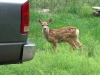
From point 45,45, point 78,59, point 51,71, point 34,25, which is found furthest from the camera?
point 34,25

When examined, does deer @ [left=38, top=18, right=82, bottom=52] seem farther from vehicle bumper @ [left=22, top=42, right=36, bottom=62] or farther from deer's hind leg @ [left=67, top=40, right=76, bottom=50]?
vehicle bumper @ [left=22, top=42, right=36, bottom=62]

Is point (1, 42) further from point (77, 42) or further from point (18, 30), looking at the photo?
point (77, 42)

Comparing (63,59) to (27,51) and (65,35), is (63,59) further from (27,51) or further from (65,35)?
(65,35)

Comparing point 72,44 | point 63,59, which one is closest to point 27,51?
point 63,59

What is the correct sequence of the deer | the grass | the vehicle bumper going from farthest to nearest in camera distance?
the deer
the grass
the vehicle bumper

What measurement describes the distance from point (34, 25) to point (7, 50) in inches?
286

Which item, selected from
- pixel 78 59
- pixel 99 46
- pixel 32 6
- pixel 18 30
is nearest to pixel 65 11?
pixel 32 6

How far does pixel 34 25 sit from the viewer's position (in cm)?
1398

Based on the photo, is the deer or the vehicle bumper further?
the deer

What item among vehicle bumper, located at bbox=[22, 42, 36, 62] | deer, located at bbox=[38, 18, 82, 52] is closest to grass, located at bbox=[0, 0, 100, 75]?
deer, located at bbox=[38, 18, 82, 52]

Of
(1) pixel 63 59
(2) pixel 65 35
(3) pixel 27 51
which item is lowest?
(1) pixel 63 59

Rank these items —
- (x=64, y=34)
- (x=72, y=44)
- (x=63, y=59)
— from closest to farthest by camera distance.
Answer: (x=63, y=59) < (x=72, y=44) < (x=64, y=34)

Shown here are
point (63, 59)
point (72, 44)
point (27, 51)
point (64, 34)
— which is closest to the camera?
point (27, 51)

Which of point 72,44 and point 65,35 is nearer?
point 72,44
